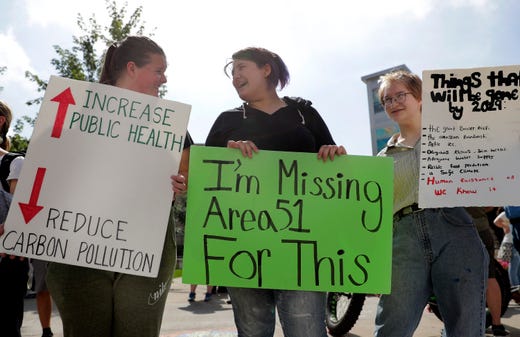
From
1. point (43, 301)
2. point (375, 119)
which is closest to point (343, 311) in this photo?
point (43, 301)

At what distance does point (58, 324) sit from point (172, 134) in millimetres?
4085

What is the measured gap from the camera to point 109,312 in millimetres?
1839

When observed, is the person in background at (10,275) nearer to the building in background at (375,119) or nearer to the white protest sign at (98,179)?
the white protest sign at (98,179)

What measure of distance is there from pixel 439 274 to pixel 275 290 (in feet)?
2.48

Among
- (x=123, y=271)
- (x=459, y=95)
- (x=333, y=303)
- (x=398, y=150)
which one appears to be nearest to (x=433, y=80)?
(x=459, y=95)

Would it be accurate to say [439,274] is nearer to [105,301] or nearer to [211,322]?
[105,301]

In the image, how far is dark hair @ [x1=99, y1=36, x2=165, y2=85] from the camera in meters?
2.05

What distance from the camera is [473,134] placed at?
2.29m

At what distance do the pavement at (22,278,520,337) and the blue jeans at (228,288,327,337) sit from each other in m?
2.30

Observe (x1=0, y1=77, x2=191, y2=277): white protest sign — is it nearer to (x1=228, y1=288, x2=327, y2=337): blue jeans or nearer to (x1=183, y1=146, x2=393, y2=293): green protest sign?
(x1=183, y1=146, x2=393, y2=293): green protest sign

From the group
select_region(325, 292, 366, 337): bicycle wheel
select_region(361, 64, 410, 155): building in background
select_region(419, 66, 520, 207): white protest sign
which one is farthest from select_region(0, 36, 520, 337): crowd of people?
select_region(361, 64, 410, 155): building in background

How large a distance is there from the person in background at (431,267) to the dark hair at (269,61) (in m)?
0.77

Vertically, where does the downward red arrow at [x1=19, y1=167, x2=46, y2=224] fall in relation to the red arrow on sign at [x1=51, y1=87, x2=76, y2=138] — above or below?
below

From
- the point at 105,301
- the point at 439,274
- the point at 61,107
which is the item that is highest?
the point at 61,107
